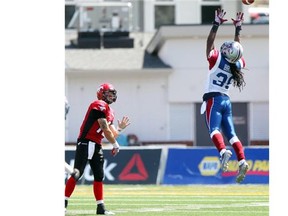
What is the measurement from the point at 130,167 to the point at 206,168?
166 cm

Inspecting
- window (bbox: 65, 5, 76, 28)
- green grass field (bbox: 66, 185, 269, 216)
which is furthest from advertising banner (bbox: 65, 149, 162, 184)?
window (bbox: 65, 5, 76, 28)

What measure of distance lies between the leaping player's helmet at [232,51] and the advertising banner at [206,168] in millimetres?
9806

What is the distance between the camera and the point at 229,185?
21.4 meters

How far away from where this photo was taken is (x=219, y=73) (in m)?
12.4

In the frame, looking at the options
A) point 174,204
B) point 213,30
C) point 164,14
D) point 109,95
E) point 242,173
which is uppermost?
point 164,14

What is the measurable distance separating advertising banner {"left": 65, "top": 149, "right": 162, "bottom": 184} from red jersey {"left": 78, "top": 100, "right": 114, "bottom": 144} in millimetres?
9652

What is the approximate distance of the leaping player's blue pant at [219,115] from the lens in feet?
39.8

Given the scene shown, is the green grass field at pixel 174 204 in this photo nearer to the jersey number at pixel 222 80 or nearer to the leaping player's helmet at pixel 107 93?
the leaping player's helmet at pixel 107 93

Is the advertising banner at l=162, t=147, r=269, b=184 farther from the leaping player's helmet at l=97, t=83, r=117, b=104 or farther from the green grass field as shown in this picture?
the leaping player's helmet at l=97, t=83, r=117, b=104

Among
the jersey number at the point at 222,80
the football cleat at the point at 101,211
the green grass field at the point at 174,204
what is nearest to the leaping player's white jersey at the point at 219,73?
the jersey number at the point at 222,80

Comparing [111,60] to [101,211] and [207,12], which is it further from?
[101,211]

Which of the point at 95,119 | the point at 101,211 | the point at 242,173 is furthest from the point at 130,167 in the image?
the point at 242,173

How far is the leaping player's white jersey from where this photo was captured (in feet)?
40.5
